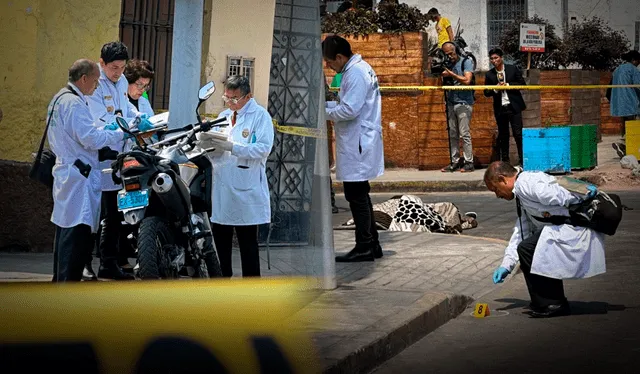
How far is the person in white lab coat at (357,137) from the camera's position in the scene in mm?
10523

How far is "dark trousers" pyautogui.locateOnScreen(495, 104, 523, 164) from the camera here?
19.9 metres

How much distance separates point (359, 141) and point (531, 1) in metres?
26.0

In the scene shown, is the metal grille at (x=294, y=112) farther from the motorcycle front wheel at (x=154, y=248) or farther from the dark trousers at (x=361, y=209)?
the dark trousers at (x=361, y=209)

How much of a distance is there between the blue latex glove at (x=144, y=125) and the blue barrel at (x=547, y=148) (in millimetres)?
13334

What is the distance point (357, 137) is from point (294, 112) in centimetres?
259

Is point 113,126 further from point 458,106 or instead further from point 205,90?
point 458,106

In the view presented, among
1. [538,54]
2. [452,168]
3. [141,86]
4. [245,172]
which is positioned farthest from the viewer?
[538,54]

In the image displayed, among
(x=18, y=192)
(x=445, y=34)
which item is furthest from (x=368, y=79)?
(x=445, y=34)

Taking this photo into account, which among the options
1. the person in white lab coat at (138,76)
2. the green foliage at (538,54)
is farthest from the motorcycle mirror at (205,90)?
the green foliage at (538,54)

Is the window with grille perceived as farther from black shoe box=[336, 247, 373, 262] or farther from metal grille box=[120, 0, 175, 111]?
black shoe box=[336, 247, 373, 262]

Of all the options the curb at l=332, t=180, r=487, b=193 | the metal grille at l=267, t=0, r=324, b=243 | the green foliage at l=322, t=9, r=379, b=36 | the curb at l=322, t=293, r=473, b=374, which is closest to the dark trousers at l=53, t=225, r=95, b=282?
the curb at l=322, t=293, r=473, b=374

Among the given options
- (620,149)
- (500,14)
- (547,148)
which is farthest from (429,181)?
(500,14)

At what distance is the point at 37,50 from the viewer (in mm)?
4617

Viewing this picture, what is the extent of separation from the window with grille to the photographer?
1327 cm
